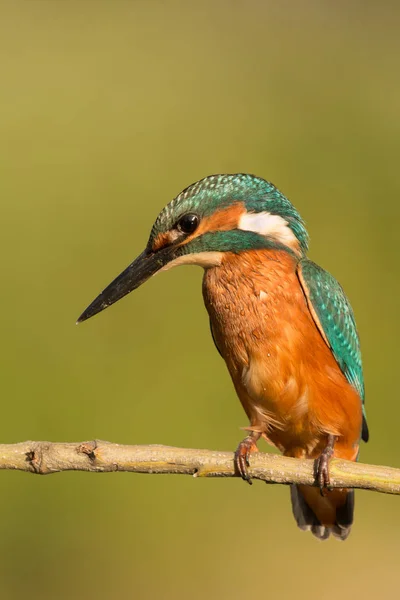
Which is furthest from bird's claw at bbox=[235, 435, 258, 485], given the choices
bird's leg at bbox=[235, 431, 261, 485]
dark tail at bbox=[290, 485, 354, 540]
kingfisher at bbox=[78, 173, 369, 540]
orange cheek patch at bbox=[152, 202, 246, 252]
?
dark tail at bbox=[290, 485, 354, 540]

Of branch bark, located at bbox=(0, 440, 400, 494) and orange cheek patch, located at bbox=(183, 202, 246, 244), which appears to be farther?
orange cheek patch, located at bbox=(183, 202, 246, 244)

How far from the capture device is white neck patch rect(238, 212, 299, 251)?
267 cm

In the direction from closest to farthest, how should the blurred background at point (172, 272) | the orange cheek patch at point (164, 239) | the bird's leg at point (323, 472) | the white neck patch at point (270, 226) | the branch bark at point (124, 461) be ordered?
the branch bark at point (124, 461) → the bird's leg at point (323, 472) → the orange cheek patch at point (164, 239) → the white neck patch at point (270, 226) → the blurred background at point (172, 272)

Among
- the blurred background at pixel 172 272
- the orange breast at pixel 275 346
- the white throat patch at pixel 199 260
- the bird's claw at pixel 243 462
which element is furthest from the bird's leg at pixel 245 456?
the blurred background at pixel 172 272

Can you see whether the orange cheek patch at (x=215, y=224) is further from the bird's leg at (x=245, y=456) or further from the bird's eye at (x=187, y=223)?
the bird's leg at (x=245, y=456)

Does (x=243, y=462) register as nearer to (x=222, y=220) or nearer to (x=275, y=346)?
(x=275, y=346)

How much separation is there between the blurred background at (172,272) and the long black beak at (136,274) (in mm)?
1769

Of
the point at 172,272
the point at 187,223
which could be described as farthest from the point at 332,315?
the point at 172,272

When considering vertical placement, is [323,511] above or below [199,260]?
below

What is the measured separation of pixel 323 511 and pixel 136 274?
120cm

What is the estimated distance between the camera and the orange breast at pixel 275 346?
2688 mm

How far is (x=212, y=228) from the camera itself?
8.52 feet

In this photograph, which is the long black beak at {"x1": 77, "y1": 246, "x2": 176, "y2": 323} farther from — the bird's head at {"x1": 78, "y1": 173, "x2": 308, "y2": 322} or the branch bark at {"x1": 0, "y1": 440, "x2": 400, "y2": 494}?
the branch bark at {"x1": 0, "y1": 440, "x2": 400, "y2": 494}

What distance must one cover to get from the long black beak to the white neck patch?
0.82ft
